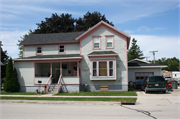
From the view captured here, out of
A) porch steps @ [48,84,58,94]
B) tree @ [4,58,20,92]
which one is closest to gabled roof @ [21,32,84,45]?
tree @ [4,58,20,92]

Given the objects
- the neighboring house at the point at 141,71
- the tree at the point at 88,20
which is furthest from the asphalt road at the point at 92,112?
the tree at the point at 88,20

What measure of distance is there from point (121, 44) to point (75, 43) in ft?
19.5

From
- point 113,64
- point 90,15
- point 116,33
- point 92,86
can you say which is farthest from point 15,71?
point 90,15

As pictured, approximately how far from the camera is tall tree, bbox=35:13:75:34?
41281mm

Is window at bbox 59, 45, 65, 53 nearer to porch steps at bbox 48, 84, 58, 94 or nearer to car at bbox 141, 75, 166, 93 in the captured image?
porch steps at bbox 48, 84, 58, 94

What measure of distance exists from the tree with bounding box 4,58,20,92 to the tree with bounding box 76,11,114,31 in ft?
77.1

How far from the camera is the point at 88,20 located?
41.7m

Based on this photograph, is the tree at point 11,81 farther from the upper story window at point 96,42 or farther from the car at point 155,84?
the car at point 155,84

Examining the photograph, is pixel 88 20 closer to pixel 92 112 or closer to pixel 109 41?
pixel 109 41

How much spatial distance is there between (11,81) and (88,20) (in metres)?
26.4

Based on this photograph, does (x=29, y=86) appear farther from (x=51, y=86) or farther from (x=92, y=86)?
(x=92, y=86)

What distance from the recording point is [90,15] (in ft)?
140

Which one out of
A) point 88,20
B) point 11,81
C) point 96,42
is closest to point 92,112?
point 96,42

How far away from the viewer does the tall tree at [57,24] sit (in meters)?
41.3
